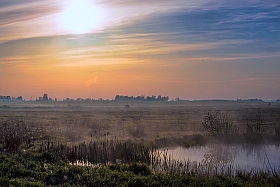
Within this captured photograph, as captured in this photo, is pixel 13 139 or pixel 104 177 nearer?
pixel 104 177

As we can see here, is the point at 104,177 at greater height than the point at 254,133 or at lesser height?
lesser

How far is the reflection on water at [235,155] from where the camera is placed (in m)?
20.8

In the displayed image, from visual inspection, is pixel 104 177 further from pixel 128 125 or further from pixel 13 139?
pixel 128 125

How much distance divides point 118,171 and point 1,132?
44.5 feet

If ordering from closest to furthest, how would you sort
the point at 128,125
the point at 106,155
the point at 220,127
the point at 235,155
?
the point at 106,155
the point at 235,155
the point at 220,127
the point at 128,125

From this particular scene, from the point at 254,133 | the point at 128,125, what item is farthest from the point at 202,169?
the point at 128,125

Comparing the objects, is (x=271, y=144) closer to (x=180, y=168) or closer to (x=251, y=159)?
(x=251, y=159)

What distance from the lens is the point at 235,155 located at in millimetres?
24344

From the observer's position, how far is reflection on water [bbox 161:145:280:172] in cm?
2080

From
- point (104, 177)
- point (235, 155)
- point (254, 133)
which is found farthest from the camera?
point (254, 133)

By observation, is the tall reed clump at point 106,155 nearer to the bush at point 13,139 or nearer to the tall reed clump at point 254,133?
the bush at point 13,139

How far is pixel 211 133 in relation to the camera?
1208 inches

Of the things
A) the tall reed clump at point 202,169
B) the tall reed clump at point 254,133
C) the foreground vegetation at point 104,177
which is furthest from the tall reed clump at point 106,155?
the tall reed clump at point 254,133

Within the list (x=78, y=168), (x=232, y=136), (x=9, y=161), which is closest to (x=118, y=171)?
(x=78, y=168)
